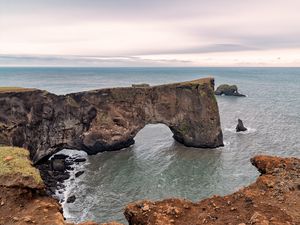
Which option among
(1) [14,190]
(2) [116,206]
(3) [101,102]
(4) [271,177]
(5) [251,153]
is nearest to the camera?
(1) [14,190]

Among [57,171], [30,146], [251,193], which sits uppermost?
[251,193]

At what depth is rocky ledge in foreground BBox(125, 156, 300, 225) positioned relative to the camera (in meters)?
14.0

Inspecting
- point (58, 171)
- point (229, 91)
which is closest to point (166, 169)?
point (58, 171)

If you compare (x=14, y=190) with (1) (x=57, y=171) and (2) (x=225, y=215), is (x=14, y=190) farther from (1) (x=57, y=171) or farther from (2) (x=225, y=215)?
(1) (x=57, y=171)

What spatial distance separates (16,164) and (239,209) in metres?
12.5

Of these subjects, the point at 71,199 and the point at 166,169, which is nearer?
A: the point at 71,199

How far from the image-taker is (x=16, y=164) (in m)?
17.8

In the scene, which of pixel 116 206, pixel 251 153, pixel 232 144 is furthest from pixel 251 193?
pixel 232 144

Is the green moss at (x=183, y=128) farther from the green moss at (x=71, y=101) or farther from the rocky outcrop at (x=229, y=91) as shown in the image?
the rocky outcrop at (x=229, y=91)

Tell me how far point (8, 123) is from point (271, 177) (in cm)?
4025

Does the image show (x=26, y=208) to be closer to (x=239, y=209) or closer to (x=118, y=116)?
(x=239, y=209)

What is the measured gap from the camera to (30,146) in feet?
163

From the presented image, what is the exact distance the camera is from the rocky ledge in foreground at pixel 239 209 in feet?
46.0

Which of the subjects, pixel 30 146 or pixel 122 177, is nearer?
pixel 122 177
